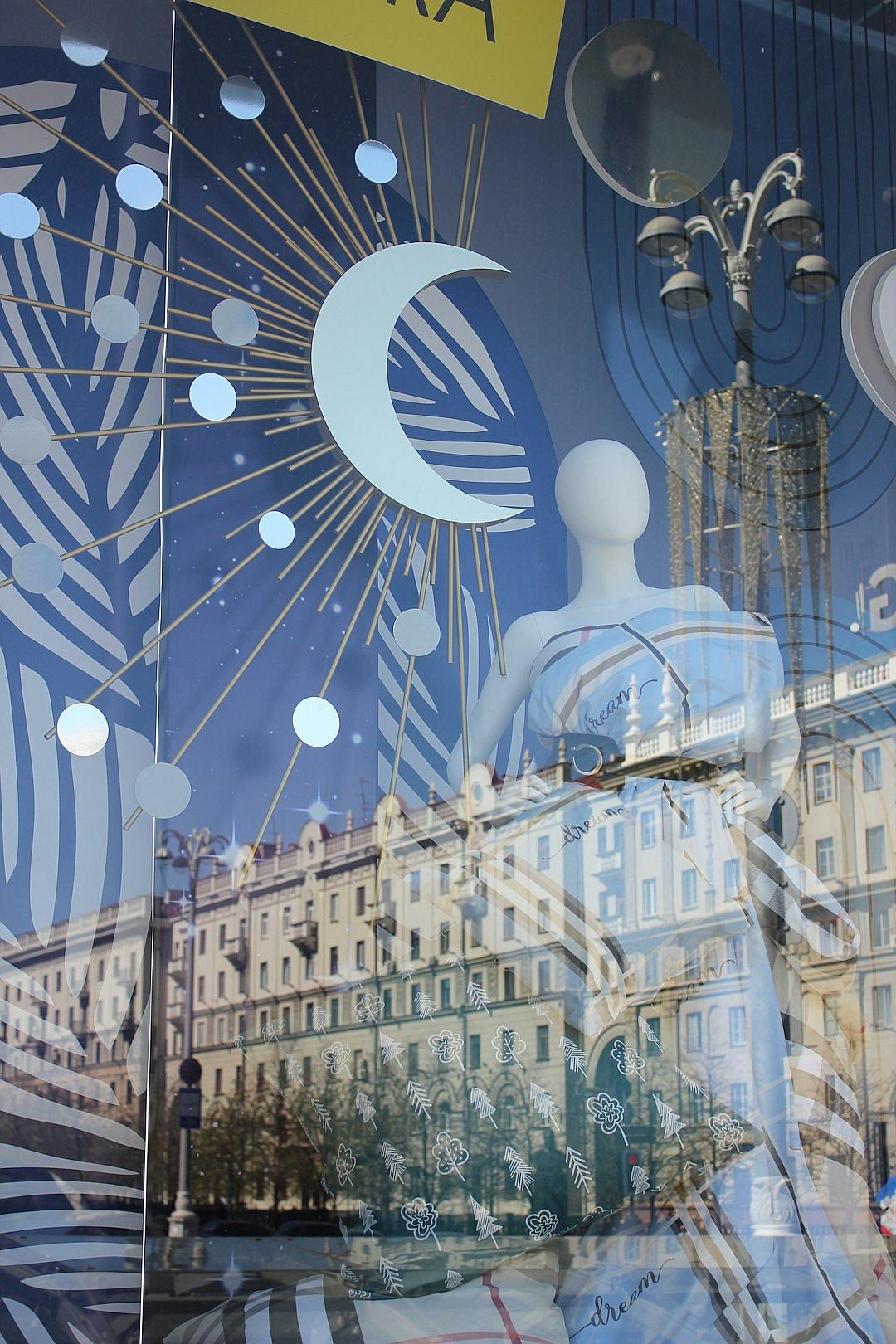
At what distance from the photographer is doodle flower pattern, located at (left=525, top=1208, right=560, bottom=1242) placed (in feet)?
7.00

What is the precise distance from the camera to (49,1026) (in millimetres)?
1972

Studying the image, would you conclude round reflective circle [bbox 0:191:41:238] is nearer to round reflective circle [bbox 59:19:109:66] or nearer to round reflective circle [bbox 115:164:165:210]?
round reflective circle [bbox 115:164:165:210]

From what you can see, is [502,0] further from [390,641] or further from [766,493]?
[390,641]

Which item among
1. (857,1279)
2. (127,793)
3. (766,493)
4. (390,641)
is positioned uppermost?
(766,493)

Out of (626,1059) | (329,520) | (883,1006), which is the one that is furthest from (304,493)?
(883,1006)

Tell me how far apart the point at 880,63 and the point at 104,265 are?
157 centimetres

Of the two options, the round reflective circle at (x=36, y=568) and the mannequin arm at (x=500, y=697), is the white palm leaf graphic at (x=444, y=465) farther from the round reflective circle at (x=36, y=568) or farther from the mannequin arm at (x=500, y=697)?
the round reflective circle at (x=36, y=568)

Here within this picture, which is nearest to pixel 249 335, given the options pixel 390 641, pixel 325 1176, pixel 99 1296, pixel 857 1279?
pixel 390 641

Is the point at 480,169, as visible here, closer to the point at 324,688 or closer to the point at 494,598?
the point at 494,598

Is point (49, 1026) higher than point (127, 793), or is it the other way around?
point (127, 793)

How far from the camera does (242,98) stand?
225 centimetres

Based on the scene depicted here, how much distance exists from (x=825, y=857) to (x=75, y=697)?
1.23 m

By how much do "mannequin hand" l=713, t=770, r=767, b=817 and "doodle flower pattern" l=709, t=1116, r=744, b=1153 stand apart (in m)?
0.47

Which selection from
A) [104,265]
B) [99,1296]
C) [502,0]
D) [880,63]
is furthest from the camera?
[880,63]
